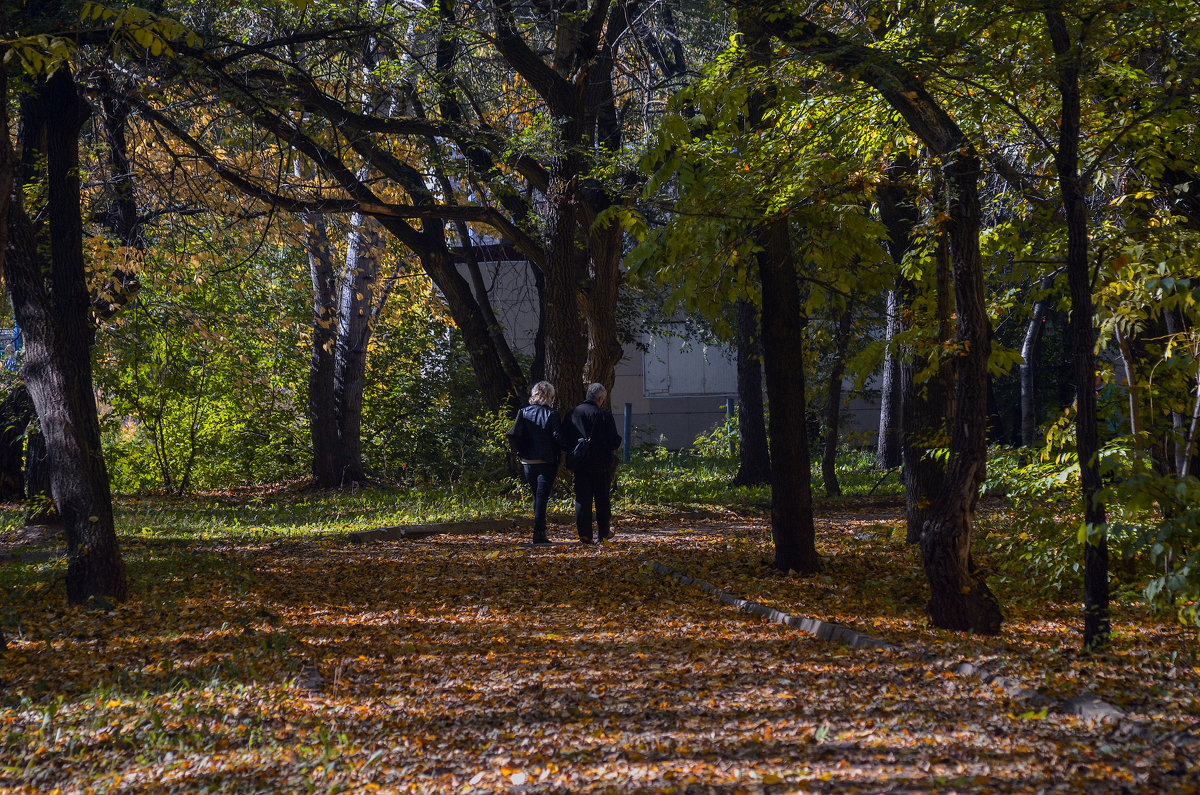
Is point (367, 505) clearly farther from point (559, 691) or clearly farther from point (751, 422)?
point (559, 691)

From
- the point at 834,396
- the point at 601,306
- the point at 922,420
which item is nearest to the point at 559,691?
the point at 922,420

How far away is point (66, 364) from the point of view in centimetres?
775

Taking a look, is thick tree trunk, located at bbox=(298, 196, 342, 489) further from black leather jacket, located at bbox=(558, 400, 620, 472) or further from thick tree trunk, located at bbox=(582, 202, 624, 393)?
black leather jacket, located at bbox=(558, 400, 620, 472)

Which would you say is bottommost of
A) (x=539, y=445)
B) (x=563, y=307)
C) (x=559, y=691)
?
(x=559, y=691)

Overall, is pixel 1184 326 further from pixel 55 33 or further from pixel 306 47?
pixel 306 47

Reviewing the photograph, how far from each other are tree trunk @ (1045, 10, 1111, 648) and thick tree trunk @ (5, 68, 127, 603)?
6.69 metres

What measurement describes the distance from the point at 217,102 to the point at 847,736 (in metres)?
9.30

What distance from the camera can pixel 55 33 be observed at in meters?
7.88

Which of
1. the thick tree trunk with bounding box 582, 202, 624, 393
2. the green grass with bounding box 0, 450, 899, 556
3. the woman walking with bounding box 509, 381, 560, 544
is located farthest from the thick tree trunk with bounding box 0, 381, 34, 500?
the thick tree trunk with bounding box 582, 202, 624, 393

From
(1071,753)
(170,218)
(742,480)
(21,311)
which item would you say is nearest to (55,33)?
(21,311)

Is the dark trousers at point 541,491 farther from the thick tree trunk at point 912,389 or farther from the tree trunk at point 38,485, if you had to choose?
the tree trunk at point 38,485

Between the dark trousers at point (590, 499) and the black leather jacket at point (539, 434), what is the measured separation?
1.30 ft

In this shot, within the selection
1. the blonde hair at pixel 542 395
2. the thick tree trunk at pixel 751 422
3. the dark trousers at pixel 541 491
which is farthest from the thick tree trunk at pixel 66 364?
the thick tree trunk at pixel 751 422

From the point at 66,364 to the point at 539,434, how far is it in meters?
4.70
